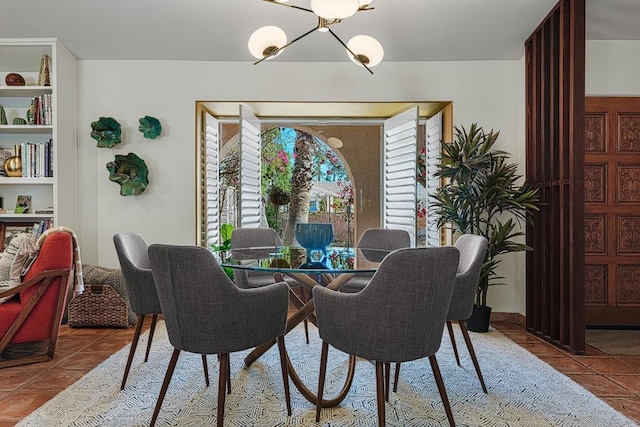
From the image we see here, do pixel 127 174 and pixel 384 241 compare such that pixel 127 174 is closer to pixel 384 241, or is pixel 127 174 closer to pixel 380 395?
pixel 384 241

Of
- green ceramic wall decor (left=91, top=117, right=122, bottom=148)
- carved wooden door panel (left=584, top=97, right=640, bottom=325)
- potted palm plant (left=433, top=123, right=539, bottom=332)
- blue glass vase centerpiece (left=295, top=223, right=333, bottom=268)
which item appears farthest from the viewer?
green ceramic wall decor (left=91, top=117, right=122, bottom=148)

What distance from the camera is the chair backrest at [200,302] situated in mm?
1924

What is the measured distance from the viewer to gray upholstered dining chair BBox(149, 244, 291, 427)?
1924mm

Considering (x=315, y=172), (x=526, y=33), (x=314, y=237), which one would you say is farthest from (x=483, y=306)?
(x=315, y=172)

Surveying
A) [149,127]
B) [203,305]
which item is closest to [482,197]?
[203,305]

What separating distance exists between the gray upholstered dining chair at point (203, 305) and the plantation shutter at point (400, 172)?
2.50 metres

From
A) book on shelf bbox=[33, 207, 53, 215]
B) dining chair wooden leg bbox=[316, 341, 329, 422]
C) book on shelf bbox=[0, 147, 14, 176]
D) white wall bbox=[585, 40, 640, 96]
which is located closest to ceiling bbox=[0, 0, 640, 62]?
white wall bbox=[585, 40, 640, 96]

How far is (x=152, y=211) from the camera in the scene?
450 centimetres

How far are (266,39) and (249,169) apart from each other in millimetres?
2044

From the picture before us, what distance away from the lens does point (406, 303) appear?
5.97 ft

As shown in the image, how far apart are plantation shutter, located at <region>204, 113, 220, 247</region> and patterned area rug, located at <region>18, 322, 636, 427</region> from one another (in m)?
1.88

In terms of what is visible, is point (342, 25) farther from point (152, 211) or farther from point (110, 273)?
point (110, 273)

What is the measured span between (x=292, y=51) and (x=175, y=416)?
3.19 m

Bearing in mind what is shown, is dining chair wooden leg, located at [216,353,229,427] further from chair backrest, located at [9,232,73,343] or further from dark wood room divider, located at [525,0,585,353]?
dark wood room divider, located at [525,0,585,353]
